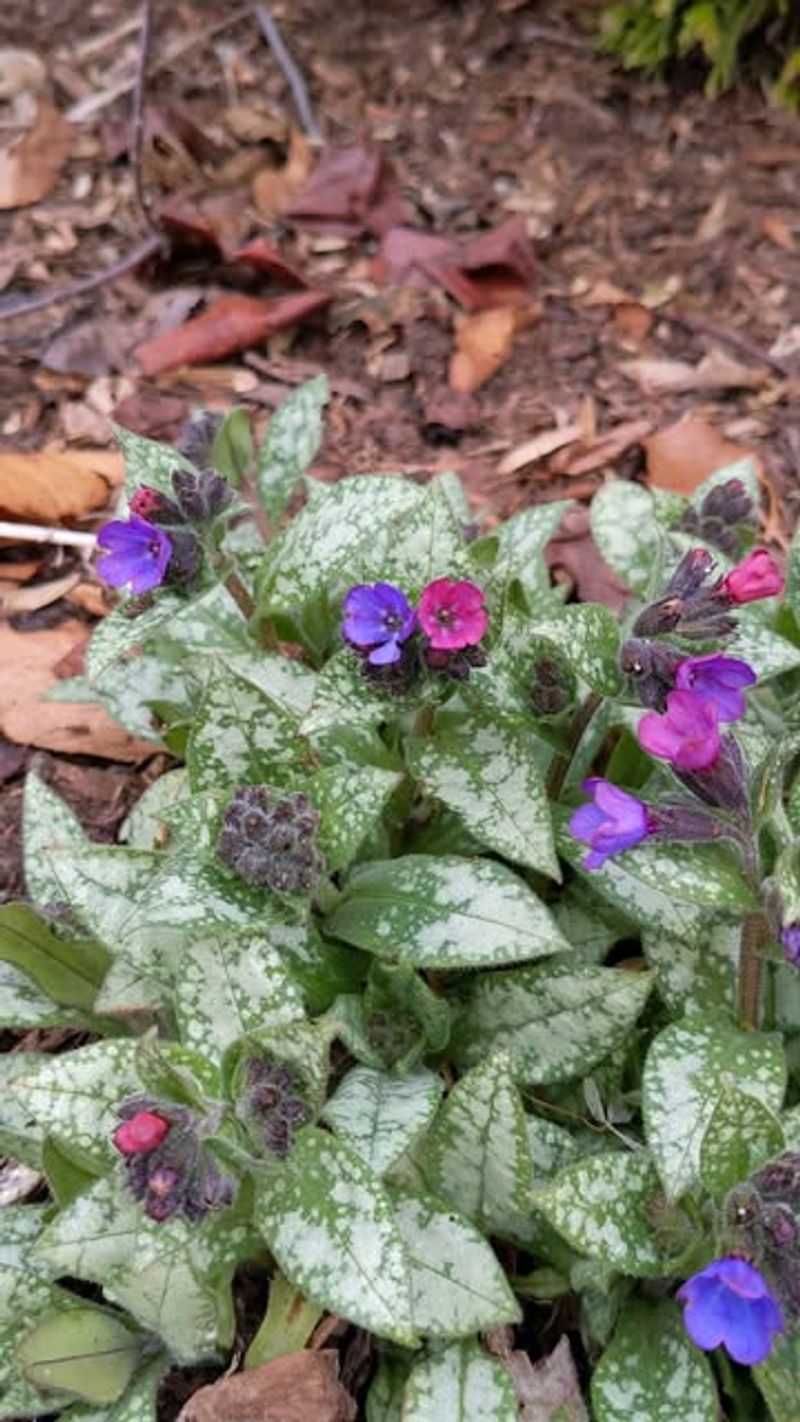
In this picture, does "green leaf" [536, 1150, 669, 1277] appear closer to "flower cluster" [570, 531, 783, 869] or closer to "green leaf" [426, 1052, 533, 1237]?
"green leaf" [426, 1052, 533, 1237]

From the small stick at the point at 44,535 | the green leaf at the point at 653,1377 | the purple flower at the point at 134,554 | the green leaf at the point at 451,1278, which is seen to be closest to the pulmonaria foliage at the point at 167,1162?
the green leaf at the point at 451,1278

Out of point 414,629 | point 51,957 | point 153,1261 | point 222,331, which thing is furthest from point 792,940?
point 222,331

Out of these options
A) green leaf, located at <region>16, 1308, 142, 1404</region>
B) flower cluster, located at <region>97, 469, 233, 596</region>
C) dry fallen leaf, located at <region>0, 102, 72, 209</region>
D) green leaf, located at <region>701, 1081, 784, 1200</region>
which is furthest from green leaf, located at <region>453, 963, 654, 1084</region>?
dry fallen leaf, located at <region>0, 102, 72, 209</region>

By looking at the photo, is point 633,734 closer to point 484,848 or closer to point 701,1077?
point 484,848

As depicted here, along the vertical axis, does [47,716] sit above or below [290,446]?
below

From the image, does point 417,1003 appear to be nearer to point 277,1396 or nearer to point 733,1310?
point 277,1396
